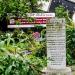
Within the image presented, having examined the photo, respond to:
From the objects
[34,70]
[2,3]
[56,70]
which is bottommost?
[56,70]

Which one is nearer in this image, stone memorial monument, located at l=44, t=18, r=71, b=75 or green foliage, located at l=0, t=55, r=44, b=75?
green foliage, located at l=0, t=55, r=44, b=75

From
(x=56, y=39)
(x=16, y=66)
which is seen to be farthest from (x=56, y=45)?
(x=16, y=66)

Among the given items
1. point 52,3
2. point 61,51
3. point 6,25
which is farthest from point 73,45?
point 52,3

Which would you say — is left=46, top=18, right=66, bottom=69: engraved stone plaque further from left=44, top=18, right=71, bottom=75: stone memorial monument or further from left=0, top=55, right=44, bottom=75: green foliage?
left=0, top=55, right=44, bottom=75: green foliage

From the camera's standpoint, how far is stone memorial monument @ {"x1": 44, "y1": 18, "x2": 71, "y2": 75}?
32.2 feet

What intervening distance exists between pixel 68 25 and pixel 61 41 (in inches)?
221

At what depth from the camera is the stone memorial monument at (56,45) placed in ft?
32.2

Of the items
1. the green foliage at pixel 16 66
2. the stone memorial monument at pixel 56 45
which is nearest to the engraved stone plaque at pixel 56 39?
the stone memorial monument at pixel 56 45

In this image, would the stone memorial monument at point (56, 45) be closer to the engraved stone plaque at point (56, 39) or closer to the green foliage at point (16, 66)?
the engraved stone plaque at point (56, 39)

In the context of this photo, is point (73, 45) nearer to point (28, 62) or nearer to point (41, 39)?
point (41, 39)

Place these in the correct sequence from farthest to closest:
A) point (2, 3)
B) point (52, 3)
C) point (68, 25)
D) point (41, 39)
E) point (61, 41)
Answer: point (52, 3) → point (68, 25) → point (41, 39) → point (61, 41) → point (2, 3)

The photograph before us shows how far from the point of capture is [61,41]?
991cm

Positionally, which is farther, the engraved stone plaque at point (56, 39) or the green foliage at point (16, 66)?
the engraved stone plaque at point (56, 39)

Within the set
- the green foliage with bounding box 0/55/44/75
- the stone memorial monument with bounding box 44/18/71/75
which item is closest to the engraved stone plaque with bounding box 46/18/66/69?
the stone memorial monument with bounding box 44/18/71/75
